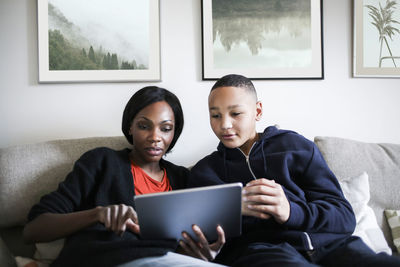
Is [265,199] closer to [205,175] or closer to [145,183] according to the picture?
[205,175]

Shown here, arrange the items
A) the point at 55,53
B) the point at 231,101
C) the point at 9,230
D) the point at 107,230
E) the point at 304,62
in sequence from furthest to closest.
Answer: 1. the point at 304,62
2. the point at 55,53
3. the point at 9,230
4. the point at 231,101
5. the point at 107,230

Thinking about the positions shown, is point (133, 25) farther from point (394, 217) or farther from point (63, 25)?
point (394, 217)

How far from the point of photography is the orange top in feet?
4.66

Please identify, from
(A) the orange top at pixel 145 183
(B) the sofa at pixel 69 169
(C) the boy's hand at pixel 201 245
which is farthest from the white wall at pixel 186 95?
(C) the boy's hand at pixel 201 245

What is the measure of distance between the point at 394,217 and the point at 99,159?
1349 mm

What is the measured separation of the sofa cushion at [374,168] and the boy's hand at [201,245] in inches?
30.2

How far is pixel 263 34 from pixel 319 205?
43.3 inches

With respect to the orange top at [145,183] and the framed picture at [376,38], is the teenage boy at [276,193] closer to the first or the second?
the orange top at [145,183]

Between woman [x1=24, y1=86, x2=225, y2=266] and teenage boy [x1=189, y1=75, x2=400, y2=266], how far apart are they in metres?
0.15

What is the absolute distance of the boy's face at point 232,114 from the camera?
4.35 feet

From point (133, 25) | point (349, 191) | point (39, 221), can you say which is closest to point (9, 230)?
point (39, 221)

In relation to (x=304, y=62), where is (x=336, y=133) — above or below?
below

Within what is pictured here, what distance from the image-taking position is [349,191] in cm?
152

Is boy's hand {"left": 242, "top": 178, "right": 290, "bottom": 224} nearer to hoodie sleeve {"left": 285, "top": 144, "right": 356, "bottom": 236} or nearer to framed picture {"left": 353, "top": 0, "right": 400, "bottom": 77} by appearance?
hoodie sleeve {"left": 285, "top": 144, "right": 356, "bottom": 236}
